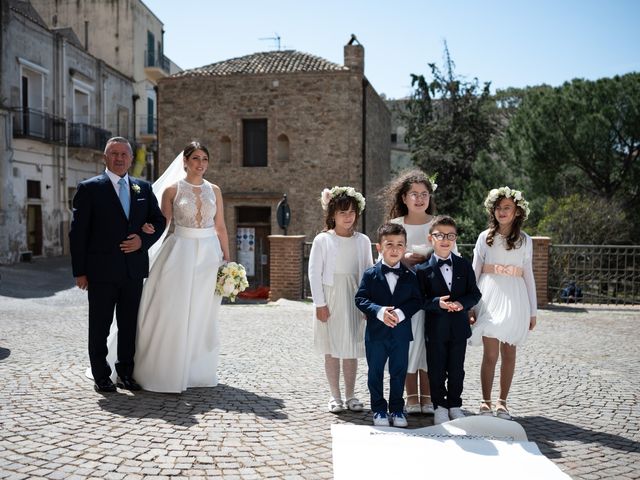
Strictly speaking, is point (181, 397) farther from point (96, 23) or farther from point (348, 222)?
point (96, 23)

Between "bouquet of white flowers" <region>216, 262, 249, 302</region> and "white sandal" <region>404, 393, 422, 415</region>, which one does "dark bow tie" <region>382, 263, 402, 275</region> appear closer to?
"white sandal" <region>404, 393, 422, 415</region>

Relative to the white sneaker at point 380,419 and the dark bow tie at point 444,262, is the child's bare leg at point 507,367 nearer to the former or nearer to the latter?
the dark bow tie at point 444,262

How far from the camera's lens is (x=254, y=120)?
2342 centimetres

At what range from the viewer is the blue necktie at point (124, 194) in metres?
5.24

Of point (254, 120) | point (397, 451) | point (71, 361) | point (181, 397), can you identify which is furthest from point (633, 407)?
point (254, 120)

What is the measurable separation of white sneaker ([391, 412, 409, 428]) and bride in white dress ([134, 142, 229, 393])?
1.93m

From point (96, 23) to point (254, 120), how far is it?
15.4m

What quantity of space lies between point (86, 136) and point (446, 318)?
2524 centimetres

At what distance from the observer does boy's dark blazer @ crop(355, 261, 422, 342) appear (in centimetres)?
449

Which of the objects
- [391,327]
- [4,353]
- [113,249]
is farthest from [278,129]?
[391,327]

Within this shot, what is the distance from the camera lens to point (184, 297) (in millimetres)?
5340

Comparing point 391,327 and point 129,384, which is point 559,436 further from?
point 129,384

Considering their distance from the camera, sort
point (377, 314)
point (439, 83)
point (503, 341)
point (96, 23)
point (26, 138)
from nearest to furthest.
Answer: point (377, 314) → point (503, 341) → point (26, 138) → point (439, 83) → point (96, 23)

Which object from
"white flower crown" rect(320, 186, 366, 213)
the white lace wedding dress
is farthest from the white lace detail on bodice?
"white flower crown" rect(320, 186, 366, 213)
